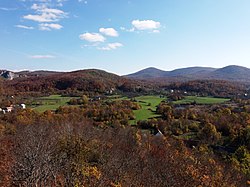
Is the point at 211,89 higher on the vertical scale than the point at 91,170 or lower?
higher

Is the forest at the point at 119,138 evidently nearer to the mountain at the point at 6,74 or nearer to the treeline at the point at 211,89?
the treeline at the point at 211,89

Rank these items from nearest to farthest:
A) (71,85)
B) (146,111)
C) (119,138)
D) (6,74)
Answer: (119,138)
(146,111)
(71,85)
(6,74)

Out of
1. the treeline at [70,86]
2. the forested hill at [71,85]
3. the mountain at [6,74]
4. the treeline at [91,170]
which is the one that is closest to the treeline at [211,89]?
the treeline at [70,86]

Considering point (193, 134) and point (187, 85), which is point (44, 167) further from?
point (187, 85)

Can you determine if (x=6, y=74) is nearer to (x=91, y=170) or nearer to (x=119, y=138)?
(x=119, y=138)

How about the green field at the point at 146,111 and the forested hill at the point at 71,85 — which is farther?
the forested hill at the point at 71,85

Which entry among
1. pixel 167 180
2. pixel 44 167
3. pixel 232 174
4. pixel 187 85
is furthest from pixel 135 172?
pixel 187 85

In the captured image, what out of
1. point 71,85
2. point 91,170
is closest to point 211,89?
point 71,85

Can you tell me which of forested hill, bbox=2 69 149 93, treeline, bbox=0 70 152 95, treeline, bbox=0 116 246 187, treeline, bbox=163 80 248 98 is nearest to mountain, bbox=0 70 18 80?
treeline, bbox=0 70 152 95

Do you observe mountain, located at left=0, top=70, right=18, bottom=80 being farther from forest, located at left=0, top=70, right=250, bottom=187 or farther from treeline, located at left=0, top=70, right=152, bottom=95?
forest, located at left=0, top=70, right=250, bottom=187

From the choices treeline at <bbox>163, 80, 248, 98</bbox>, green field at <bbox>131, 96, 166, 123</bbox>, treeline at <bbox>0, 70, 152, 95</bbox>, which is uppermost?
treeline at <bbox>0, 70, 152, 95</bbox>
